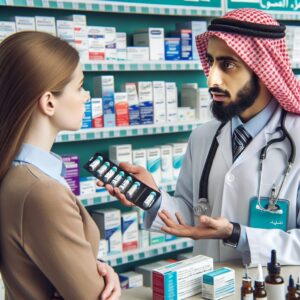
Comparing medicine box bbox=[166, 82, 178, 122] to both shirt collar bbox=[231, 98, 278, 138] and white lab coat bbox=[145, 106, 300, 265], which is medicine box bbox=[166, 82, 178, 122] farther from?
shirt collar bbox=[231, 98, 278, 138]

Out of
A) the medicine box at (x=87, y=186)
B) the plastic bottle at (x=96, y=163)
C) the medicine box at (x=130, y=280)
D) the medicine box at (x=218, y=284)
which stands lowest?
the medicine box at (x=130, y=280)

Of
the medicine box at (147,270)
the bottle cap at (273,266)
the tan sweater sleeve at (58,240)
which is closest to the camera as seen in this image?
the tan sweater sleeve at (58,240)

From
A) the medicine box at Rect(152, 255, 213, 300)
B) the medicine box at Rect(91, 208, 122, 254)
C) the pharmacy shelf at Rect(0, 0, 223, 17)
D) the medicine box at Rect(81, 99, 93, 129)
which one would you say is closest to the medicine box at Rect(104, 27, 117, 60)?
the pharmacy shelf at Rect(0, 0, 223, 17)

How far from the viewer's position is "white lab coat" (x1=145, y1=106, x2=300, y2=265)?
230cm

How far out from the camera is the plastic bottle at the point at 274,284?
180cm

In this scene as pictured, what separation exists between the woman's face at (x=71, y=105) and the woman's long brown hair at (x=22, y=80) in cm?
5

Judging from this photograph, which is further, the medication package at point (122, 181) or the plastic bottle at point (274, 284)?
the medication package at point (122, 181)

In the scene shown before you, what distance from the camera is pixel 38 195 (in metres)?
1.59

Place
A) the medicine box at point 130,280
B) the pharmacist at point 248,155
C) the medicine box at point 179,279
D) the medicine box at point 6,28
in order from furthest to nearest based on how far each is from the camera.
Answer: the medicine box at point 130,280
the medicine box at point 6,28
the pharmacist at point 248,155
the medicine box at point 179,279

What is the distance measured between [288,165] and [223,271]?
1.89 ft

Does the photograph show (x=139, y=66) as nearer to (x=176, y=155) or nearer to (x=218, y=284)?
(x=176, y=155)

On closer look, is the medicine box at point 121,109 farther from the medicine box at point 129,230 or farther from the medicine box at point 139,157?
the medicine box at point 129,230

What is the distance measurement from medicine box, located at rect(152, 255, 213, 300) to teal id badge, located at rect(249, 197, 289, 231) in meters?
0.41

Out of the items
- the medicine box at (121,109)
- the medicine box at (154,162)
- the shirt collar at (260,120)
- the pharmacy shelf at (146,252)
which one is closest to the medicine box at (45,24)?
the medicine box at (121,109)
